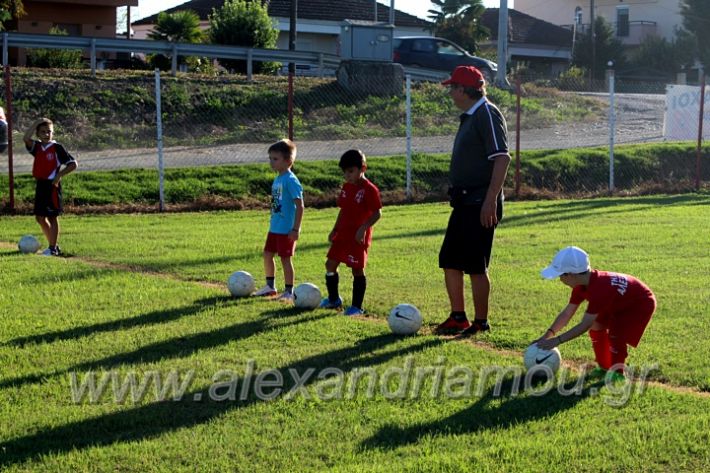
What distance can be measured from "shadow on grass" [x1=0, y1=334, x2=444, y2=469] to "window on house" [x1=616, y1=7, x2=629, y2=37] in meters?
64.7

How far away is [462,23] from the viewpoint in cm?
5391

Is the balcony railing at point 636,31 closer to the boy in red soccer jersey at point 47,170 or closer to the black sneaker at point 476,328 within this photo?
the boy in red soccer jersey at point 47,170

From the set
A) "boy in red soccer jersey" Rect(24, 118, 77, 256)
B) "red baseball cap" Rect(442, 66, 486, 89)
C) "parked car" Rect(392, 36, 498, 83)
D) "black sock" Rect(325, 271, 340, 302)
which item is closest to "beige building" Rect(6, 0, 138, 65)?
"parked car" Rect(392, 36, 498, 83)

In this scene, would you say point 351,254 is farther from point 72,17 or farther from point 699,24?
point 699,24

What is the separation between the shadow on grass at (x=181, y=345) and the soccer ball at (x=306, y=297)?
118 mm

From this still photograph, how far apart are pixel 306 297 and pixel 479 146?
198 cm

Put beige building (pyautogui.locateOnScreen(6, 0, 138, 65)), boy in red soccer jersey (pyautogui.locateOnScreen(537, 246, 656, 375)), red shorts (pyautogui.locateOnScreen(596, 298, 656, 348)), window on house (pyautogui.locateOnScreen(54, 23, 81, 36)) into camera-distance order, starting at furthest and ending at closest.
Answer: window on house (pyautogui.locateOnScreen(54, 23, 81, 36)) < beige building (pyautogui.locateOnScreen(6, 0, 138, 65)) < red shorts (pyautogui.locateOnScreen(596, 298, 656, 348)) < boy in red soccer jersey (pyautogui.locateOnScreen(537, 246, 656, 375))

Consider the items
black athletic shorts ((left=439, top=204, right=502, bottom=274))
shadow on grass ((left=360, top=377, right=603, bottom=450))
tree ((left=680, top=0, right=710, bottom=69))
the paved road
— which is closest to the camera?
shadow on grass ((left=360, top=377, right=603, bottom=450))

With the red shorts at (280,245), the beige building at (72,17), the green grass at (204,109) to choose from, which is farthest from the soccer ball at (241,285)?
the beige building at (72,17)

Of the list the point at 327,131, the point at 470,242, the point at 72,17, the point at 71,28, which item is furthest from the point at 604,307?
the point at 71,28

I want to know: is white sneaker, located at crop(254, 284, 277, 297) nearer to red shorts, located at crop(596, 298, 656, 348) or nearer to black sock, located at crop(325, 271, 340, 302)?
black sock, located at crop(325, 271, 340, 302)

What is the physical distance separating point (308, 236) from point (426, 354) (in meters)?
6.88

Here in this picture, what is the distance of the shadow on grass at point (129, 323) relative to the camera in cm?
722

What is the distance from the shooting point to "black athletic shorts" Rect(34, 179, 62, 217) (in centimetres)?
1205
